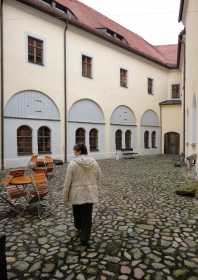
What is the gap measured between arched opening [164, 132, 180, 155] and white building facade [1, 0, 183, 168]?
297 mm

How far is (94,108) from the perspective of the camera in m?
19.7

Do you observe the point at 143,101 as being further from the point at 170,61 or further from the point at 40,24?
the point at 40,24

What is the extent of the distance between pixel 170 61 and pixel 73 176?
27.8 m

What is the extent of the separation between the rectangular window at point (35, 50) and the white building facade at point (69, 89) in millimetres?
58

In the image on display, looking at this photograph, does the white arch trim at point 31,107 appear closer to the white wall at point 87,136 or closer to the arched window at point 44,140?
the arched window at point 44,140

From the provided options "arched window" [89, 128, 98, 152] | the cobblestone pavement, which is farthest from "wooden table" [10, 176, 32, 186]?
"arched window" [89, 128, 98, 152]

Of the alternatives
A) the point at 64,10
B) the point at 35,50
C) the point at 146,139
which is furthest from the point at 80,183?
the point at 146,139

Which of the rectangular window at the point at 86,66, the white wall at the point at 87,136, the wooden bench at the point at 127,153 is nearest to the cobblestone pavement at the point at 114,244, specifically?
the white wall at the point at 87,136

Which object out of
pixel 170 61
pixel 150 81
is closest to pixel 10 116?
pixel 150 81

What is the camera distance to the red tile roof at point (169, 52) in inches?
1155

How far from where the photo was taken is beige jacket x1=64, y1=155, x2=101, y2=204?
418 cm

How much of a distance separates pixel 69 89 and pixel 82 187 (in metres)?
14.3

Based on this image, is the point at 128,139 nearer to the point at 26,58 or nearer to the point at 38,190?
the point at 26,58

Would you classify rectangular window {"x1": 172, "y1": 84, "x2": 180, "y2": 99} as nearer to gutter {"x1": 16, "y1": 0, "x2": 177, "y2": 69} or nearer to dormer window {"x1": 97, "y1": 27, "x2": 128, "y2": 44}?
gutter {"x1": 16, "y1": 0, "x2": 177, "y2": 69}
